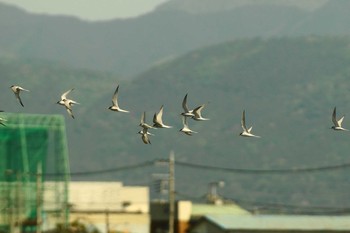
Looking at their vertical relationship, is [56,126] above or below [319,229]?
above

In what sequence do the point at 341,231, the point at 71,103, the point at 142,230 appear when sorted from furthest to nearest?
the point at 142,230 → the point at 341,231 → the point at 71,103

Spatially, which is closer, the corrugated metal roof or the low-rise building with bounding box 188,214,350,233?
the low-rise building with bounding box 188,214,350,233

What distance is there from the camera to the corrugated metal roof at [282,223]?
499ft

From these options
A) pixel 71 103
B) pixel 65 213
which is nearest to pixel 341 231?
pixel 65 213

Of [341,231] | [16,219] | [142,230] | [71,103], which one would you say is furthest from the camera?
[142,230]

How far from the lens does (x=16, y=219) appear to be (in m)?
172

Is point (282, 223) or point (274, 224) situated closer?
point (274, 224)

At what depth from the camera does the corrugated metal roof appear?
499 ft

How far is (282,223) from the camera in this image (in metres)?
156

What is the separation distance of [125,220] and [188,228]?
26.6 feet

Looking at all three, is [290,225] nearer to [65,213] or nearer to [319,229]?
[319,229]

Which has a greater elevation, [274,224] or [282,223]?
[282,223]

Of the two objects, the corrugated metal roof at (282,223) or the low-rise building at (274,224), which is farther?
the corrugated metal roof at (282,223)

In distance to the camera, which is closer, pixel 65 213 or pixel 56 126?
pixel 65 213
